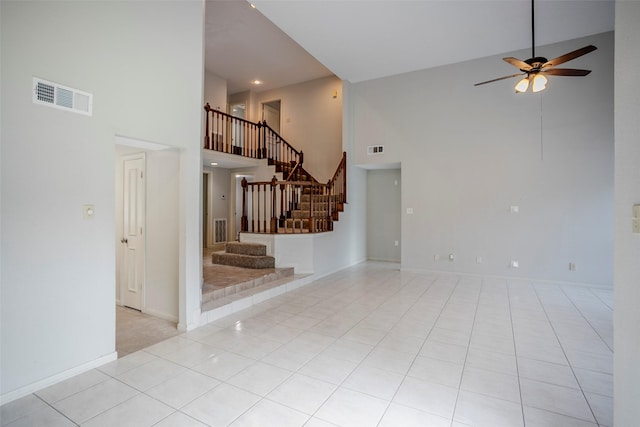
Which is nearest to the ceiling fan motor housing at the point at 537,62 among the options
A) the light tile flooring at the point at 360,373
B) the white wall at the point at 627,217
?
the white wall at the point at 627,217

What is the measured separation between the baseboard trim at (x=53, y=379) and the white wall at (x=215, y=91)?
22.9ft

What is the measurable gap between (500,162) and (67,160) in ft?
22.1

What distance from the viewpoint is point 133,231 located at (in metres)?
4.11

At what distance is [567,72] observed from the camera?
364 centimetres

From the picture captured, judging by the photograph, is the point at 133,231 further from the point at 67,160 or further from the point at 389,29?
the point at 389,29

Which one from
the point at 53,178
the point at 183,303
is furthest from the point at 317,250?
the point at 53,178

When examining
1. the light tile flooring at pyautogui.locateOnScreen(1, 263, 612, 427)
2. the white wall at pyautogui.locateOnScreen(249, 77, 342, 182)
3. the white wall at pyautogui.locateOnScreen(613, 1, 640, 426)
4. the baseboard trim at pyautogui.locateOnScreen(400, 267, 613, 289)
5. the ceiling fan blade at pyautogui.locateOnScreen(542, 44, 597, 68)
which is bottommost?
the light tile flooring at pyautogui.locateOnScreen(1, 263, 612, 427)

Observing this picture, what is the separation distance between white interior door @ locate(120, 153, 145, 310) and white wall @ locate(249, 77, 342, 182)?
5281mm

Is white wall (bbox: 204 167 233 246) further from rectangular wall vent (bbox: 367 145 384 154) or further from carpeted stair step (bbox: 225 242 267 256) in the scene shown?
rectangular wall vent (bbox: 367 145 384 154)

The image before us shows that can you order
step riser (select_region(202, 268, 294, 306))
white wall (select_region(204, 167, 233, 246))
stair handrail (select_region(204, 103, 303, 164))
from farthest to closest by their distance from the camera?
white wall (select_region(204, 167, 233, 246)) < stair handrail (select_region(204, 103, 303, 164)) < step riser (select_region(202, 268, 294, 306))

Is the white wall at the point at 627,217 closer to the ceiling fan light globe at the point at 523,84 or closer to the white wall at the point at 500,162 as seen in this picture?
the ceiling fan light globe at the point at 523,84

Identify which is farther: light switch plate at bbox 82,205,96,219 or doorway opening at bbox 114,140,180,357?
doorway opening at bbox 114,140,180,357

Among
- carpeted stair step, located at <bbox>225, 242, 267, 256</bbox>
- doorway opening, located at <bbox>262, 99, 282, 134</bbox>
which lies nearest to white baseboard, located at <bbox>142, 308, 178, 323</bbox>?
carpeted stair step, located at <bbox>225, 242, 267, 256</bbox>

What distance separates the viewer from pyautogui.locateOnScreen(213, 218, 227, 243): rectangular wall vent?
894 centimetres
